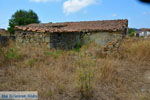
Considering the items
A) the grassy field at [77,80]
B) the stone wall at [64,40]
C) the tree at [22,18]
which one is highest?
the tree at [22,18]

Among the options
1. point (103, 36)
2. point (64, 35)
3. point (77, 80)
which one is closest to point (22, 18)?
point (64, 35)

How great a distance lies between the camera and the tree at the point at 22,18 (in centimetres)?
2673

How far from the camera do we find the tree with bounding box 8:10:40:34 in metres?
26.7

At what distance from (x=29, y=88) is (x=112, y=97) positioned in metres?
1.81

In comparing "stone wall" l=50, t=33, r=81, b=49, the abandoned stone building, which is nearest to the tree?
the abandoned stone building

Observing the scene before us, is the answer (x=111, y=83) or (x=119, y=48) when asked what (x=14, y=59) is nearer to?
(x=111, y=83)

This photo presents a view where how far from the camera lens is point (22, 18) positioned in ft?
88.7

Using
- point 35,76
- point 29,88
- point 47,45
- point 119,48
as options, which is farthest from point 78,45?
point 29,88

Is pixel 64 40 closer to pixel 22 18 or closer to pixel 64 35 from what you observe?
pixel 64 35

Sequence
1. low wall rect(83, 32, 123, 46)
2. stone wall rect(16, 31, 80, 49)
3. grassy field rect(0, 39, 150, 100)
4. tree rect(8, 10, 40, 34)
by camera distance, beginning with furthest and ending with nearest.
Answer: tree rect(8, 10, 40, 34) < low wall rect(83, 32, 123, 46) < stone wall rect(16, 31, 80, 49) < grassy field rect(0, 39, 150, 100)

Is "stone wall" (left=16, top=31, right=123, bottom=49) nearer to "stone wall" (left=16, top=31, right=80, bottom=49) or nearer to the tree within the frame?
"stone wall" (left=16, top=31, right=80, bottom=49)

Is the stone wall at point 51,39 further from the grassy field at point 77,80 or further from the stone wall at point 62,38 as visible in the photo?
the grassy field at point 77,80

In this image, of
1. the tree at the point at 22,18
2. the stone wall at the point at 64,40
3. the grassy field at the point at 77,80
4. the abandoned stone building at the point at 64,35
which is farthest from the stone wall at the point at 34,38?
the tree at the point at 22,18

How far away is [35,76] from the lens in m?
5.11
